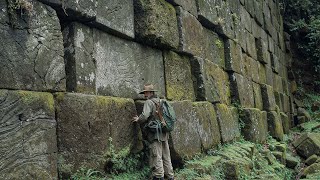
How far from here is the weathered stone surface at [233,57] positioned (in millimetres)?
9359

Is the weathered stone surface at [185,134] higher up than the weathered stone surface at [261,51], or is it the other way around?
the weathered stone surface at [261,51]

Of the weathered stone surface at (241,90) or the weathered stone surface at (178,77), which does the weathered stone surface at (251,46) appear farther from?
the weathered stone surface at (178,77)

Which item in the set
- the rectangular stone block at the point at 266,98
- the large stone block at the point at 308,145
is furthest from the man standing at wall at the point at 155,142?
the rectangular stone block at the point at 266,98

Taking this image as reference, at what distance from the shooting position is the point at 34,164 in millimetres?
3701

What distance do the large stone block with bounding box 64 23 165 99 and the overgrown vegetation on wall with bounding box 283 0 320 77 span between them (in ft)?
40.3

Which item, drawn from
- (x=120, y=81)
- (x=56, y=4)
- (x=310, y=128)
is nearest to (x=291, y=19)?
(x=310, y=128)

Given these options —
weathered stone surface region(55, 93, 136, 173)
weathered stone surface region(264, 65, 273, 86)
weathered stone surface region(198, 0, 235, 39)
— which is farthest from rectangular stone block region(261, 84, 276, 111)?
weathered stone surface region(55, 93, 136, 173)

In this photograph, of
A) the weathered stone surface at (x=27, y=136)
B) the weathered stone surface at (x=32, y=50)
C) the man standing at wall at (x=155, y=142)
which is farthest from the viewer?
the man standing at wall at (x=155, y=142)

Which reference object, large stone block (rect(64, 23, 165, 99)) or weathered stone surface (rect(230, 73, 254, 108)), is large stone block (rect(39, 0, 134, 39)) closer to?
large stone block (rect(64, 23, 165, 99))

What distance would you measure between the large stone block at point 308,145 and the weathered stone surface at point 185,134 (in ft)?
15.2

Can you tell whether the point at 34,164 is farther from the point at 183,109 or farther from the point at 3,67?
the point at 183,109

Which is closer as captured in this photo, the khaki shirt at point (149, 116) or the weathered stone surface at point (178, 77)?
the khaki shirt at point (149, 116)

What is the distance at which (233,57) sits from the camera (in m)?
9.58

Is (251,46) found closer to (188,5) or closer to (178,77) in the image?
(188,5)
